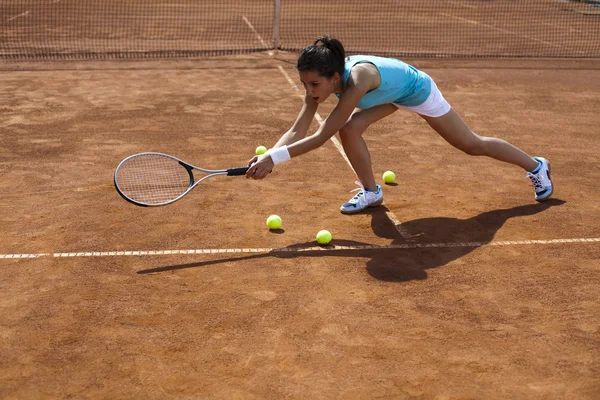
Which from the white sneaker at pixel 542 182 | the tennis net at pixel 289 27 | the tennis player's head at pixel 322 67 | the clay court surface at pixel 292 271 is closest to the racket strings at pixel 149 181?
the clay court surface at pixel 292 271

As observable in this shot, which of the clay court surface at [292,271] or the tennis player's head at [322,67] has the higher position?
the tennis player's head at [322,67]

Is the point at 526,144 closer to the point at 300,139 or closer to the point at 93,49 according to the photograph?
the point at 300,139

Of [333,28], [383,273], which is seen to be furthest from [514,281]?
[333,28]

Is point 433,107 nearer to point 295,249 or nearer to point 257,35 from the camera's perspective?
point 295,249

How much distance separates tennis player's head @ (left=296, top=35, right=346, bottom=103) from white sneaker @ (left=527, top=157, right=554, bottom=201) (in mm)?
2268

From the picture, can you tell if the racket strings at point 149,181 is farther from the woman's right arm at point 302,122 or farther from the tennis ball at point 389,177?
the tennis ball at point 389,177

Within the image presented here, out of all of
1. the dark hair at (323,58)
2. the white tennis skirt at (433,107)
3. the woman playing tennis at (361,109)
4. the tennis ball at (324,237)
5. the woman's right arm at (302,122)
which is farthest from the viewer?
the white tennis skirt at (433,107)

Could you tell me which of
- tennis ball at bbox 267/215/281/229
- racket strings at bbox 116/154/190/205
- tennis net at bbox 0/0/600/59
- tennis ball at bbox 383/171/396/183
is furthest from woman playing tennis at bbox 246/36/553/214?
tennis net at bbox 0/0/600/59

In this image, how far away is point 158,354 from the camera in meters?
3.99

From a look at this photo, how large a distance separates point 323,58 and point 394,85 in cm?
82

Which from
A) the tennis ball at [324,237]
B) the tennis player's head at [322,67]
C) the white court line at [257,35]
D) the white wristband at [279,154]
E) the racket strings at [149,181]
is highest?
the tennis player's head at [322,67]

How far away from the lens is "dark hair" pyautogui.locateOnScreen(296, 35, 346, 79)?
5.00 metres

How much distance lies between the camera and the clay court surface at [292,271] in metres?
3.84

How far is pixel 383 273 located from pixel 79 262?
2.18 meters
